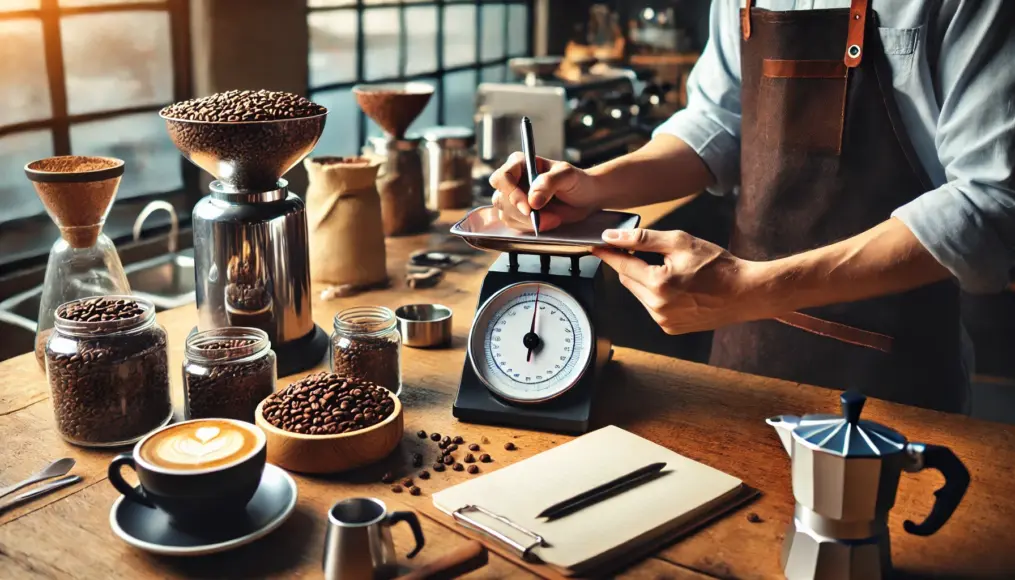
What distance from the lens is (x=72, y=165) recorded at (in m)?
1.61

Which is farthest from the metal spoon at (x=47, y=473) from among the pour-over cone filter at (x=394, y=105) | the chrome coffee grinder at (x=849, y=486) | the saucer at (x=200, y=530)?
the pour-over cone filter at (x=394, y=105)

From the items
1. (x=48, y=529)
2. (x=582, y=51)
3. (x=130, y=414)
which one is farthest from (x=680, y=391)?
(x=582, y=51)

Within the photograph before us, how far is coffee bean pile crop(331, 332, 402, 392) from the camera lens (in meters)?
1.55

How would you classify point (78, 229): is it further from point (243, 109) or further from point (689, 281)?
point (689, 281)

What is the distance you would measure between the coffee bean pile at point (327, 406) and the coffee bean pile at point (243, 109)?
455 millimetres

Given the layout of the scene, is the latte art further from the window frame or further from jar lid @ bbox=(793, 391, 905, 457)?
the window frame

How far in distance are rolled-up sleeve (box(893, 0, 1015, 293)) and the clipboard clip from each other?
827mm

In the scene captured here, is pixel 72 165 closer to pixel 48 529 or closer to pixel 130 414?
pixel 130 414

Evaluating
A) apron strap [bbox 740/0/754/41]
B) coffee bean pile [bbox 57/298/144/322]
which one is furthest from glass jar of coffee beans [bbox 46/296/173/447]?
apron strap [bbox 740/0/754/41]

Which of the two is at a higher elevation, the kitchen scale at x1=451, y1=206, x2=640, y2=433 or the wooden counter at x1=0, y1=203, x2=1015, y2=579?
the kitchen scale at x1=451, y1=206, x2=640, y2=433

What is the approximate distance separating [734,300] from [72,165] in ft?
3.66

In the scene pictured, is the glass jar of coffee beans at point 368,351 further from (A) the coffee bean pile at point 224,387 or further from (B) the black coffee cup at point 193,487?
(B) the black coffee cup at point 193,487

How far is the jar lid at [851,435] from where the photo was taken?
3.34ft

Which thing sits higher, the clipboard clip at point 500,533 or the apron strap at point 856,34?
the apron strap at point 856,34
